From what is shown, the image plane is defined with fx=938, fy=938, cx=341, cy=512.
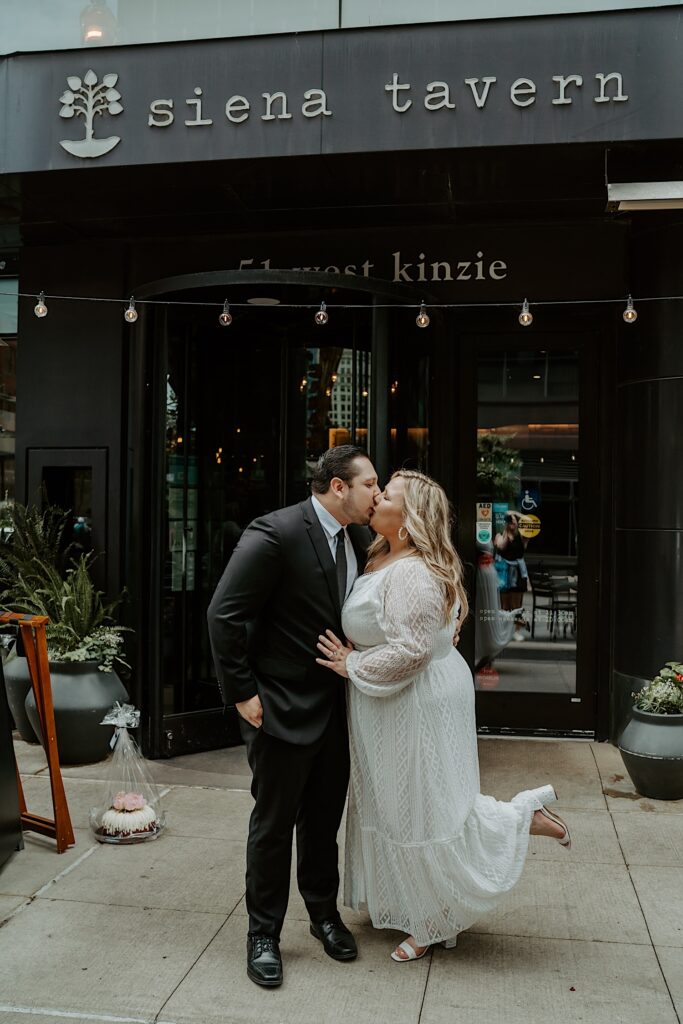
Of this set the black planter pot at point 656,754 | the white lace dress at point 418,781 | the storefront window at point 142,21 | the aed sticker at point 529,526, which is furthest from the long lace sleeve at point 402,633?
the storefront window at point 142,21

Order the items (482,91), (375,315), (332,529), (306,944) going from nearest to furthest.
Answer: (332,529) → (306,944) → (482,91) → (375,315)

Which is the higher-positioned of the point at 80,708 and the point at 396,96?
the point at 396,96

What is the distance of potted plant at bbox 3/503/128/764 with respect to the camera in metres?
6.52

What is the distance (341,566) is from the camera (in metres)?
3.75

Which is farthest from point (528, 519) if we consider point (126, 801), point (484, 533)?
point (126, 801)

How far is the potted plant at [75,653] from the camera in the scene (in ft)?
21.4

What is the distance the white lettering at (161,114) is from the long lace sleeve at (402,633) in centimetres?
416

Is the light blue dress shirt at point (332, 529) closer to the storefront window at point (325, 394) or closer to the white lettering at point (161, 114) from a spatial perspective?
the storefront window at point (325, 394)

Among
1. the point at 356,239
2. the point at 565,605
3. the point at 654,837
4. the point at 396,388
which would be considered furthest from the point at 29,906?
the point at 356,239

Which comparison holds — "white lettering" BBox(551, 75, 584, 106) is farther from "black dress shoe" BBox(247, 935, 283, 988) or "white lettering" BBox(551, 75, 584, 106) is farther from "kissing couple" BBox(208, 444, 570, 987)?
"black dress shoe" BBox(247, 935, 283, 988)

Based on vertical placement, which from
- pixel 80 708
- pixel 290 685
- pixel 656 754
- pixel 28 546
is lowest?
pixel 656 754

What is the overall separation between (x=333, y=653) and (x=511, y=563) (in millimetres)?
4084

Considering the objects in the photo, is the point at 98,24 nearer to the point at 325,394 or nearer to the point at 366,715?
the point at 325,394

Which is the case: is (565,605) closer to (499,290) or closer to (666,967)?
(499,290)
